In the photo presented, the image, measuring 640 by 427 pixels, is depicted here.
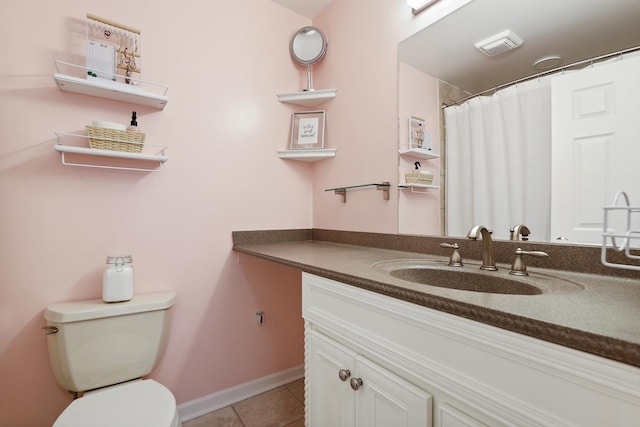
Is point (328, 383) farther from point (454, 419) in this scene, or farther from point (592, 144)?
point (592, 144)

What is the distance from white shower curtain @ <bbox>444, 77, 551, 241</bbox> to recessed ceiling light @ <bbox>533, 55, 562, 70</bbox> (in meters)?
0.04

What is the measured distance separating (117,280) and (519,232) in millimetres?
1633

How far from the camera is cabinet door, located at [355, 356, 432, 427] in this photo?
0.73m

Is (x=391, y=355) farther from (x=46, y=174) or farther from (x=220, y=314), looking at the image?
(x=46, y=174)

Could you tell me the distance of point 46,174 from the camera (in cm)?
131

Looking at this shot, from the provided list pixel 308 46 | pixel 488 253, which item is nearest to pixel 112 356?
pixel 488 253

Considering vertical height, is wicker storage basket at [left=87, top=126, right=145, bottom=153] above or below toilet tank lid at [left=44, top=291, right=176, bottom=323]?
above

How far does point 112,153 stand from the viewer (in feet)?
→ 4.33

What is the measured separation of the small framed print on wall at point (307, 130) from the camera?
6.51 ft

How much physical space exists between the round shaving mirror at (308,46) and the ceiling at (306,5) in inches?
5.7

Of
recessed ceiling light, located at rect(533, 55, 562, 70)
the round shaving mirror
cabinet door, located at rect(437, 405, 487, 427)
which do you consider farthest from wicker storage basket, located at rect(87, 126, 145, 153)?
recessed ceiling light, located at rect(533, 55, 562, 70)

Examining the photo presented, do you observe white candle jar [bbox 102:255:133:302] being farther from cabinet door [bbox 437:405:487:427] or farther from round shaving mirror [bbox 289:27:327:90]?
round shaving mirror [bbox 289:27:327:90]

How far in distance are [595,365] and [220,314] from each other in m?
1.67

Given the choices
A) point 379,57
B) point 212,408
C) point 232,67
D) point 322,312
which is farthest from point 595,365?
point 232,67
